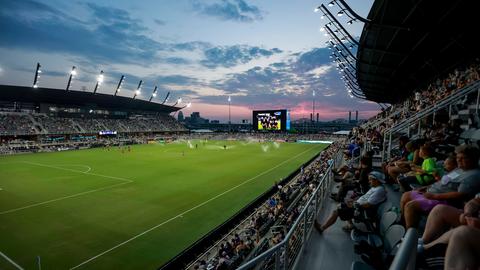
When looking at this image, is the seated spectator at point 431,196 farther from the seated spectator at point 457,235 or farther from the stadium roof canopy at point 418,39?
the stadium roof canopy at point 418,39

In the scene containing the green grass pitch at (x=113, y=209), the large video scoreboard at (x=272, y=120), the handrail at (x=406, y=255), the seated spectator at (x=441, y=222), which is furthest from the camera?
the large video scoreboard at (x=272, y=120)

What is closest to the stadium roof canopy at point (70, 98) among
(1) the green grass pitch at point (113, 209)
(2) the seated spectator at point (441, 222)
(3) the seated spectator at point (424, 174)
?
(1) the green grass pitch at point (113, 209)

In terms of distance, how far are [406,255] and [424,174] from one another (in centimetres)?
460

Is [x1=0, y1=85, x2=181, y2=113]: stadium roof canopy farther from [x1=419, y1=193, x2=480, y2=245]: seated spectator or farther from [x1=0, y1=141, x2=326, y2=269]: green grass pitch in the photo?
[x1=419, y1=193, x2=480, y2=245]: seated spectator

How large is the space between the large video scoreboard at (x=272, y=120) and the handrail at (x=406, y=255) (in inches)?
2458

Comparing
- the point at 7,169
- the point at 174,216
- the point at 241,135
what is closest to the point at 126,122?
the point at 241,135

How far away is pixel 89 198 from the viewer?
→ 1970 cm

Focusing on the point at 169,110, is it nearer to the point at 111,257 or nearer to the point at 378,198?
the point at 111,257

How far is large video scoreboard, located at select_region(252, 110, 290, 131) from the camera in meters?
63.3

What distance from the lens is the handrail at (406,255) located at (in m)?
1.37

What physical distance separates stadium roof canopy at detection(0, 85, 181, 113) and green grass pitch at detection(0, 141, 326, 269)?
3252 cm

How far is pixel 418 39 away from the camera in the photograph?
13.9m

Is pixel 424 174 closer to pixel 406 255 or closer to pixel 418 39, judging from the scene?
pixel 406 255

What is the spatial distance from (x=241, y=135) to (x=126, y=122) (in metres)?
38.2
